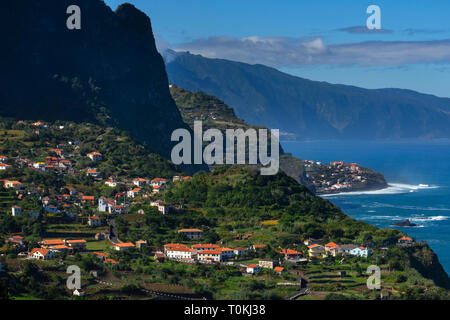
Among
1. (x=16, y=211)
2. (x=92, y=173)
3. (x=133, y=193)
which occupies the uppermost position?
(x=92, y=173)

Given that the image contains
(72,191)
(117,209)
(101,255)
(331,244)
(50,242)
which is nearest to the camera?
(101,255)

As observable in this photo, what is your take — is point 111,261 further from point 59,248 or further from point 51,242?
point 51,242

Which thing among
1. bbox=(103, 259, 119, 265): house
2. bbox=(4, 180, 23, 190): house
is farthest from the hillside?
bbox=(103, 259, 119, 265): house

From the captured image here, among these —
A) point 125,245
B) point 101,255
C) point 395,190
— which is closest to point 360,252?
point 125,245

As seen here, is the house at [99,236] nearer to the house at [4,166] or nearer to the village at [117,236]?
the village at [117,236]

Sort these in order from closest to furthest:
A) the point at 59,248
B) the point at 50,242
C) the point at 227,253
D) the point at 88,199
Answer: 1. the point at 59,248
2. the point at 50,242
3. the point at 227,253
4. the point at 88,199

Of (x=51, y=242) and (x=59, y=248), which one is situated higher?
(x=51, y=242)
